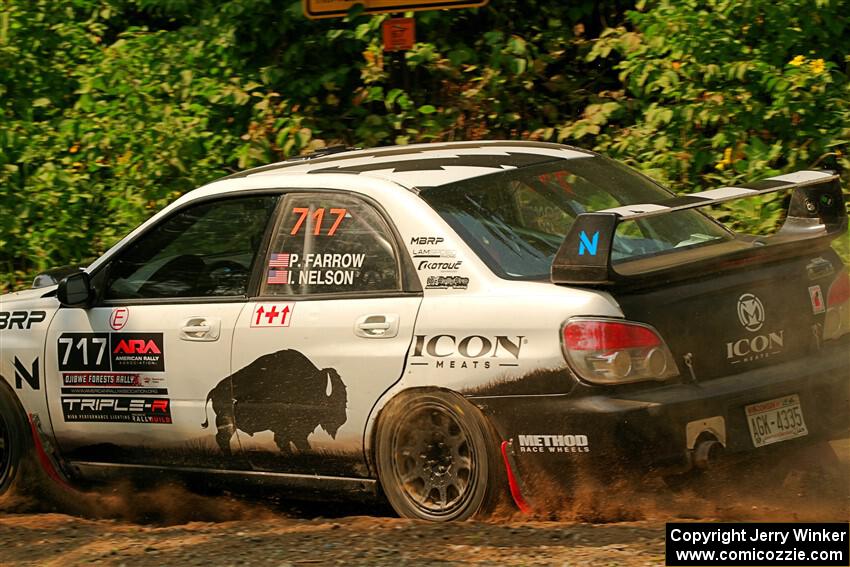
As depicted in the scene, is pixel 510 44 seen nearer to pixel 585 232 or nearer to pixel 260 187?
pixel 260 187

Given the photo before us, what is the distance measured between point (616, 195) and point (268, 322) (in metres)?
1.62

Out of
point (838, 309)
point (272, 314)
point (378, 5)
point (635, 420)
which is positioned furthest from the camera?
point (378, 5)

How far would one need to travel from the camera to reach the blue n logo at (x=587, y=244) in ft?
15.5

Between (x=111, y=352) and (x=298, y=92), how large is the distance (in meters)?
5.01

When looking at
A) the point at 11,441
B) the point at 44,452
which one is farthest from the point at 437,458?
the point at 11,441

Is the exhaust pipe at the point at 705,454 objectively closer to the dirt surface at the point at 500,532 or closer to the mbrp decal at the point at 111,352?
the dirt surface at the point at 500,532

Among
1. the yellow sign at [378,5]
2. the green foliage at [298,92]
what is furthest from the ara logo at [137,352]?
the green foliage at [298,92]

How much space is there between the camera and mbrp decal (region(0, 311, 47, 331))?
640cm

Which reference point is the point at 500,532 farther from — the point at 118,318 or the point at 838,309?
the point at 118,318

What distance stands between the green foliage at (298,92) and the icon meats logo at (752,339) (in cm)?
443

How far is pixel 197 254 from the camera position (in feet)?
19.8

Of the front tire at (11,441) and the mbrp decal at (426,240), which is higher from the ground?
the mbrp decal at (426,240)

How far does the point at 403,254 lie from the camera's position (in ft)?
17.4

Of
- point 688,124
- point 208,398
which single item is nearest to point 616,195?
point 208,398
